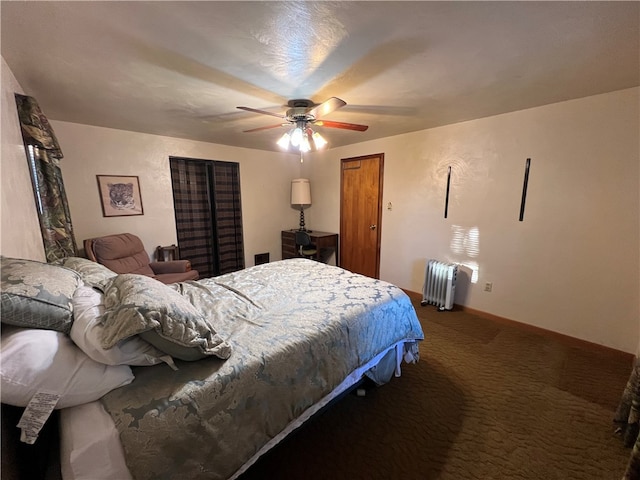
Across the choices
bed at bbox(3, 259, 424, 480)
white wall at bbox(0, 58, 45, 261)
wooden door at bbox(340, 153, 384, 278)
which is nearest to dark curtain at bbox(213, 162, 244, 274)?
wooden door at bbox(340, 153, 384, 278)

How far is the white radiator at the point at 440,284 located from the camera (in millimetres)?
3057

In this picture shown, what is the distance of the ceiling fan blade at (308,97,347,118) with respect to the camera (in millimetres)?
1767

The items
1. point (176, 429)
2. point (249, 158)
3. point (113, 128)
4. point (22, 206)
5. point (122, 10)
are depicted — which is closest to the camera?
point (176, 429)

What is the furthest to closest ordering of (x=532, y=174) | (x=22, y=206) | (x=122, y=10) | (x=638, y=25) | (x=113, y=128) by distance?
(x=113, y=128) → (x=532, y=174) → (x=22, y=206) → (x=638, y=25) → (x=122, y=10)

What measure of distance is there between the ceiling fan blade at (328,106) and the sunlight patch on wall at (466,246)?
216 cm

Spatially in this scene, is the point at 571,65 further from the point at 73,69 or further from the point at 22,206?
the point at 22,206

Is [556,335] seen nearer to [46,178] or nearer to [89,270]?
[89,270]

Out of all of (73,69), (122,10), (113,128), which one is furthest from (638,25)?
(113,128)

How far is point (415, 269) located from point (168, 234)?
358 cm

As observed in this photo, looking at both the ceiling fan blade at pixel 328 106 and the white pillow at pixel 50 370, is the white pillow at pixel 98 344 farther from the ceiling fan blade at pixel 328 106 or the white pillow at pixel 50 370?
the ceiling fan blade at pixel 328 106

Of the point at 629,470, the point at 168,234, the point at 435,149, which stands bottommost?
the point at 629,470

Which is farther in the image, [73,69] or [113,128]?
[113,128]

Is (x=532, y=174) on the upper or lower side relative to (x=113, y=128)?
lower

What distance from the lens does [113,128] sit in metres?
3.08
